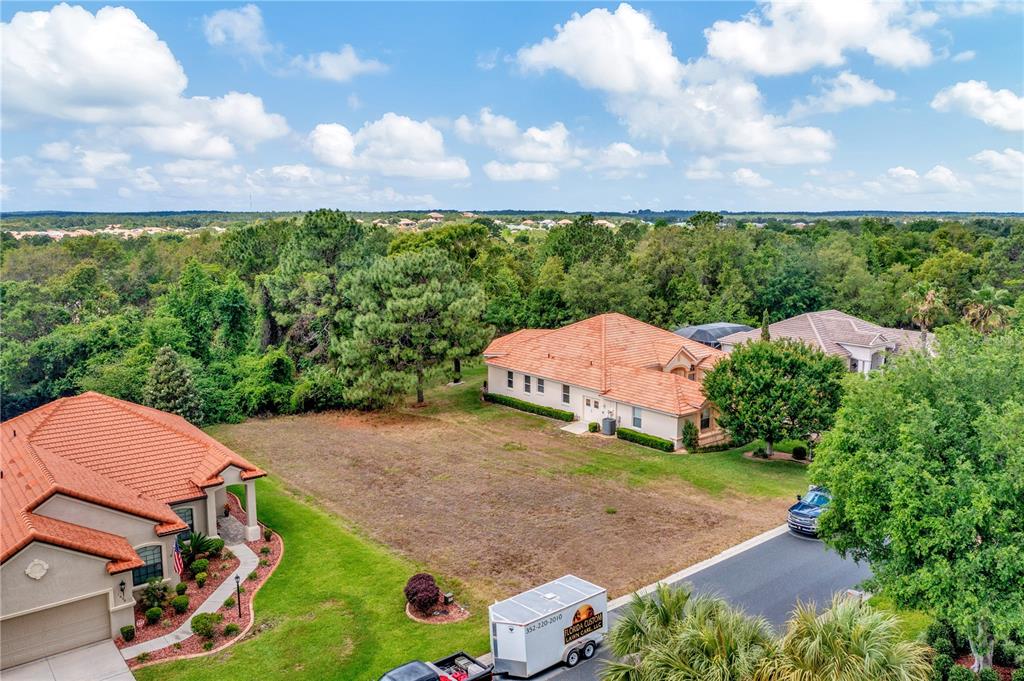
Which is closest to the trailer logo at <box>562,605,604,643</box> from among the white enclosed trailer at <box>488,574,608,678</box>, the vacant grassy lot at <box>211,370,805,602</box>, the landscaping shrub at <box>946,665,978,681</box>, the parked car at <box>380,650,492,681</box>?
the white enclosed trailer at <box>488,574,608,678</box>

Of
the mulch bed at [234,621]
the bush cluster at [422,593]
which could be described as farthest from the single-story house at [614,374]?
the mulch bed at [234,621]

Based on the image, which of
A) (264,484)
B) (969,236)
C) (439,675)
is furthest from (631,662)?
(969,236)

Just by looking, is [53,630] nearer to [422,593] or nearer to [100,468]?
[100,468]

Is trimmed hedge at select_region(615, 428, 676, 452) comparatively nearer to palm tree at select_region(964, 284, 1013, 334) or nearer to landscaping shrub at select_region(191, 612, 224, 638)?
palm tree at select_region(964, 284, 1013, 334)

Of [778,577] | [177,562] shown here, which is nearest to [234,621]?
[177,562]

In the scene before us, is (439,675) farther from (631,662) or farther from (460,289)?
(460,289)

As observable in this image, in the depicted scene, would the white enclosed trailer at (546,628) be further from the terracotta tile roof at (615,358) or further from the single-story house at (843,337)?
the single-story house at (843,337)
